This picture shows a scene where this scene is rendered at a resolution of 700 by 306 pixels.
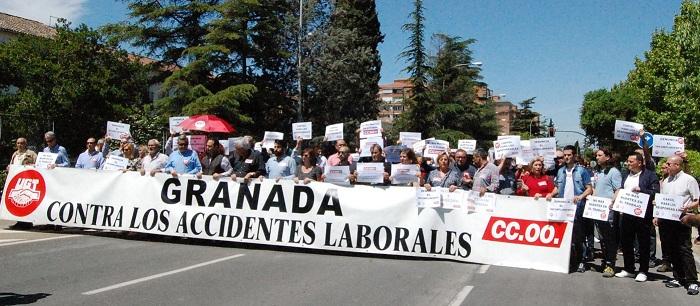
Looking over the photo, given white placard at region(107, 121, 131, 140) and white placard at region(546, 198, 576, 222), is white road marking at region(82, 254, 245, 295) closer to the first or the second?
white placard at region(546, 198, 576, 222)

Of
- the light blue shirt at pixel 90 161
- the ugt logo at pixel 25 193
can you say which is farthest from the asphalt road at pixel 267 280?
the light blue shirt at pixel 90 161

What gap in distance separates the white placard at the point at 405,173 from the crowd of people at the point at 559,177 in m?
0.04

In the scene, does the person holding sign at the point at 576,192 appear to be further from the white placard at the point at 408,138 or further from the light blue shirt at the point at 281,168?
the white placard at the point at 408,138

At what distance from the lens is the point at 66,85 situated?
42.0 meters

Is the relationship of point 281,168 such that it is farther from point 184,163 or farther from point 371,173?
point 184,163

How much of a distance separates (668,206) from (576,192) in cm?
176

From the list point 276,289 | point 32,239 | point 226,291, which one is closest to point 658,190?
point 276,289

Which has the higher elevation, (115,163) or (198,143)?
(198,143)

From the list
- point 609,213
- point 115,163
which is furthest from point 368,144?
point 609,213

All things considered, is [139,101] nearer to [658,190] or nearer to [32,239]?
[32,239]

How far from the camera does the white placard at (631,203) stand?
29.0ft

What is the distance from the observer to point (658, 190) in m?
9.09

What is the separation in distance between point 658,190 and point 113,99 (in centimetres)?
4282

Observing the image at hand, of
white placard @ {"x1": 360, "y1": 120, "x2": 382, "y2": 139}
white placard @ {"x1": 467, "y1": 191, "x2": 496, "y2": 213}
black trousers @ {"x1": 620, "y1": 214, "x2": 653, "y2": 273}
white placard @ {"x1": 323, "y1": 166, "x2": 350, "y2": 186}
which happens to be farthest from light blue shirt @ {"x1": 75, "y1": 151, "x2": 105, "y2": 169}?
black trousers @ {"x1": 620, "y1": 214, "x2": 653, "y2": 273}
